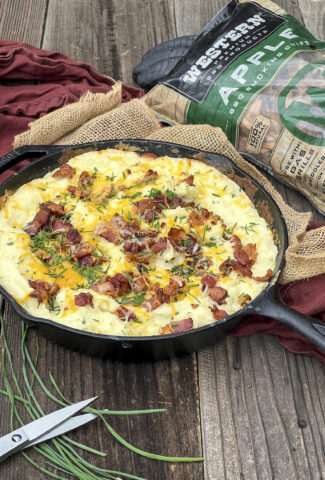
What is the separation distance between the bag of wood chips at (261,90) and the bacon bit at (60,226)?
1355mm

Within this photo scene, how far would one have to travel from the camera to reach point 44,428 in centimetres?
242

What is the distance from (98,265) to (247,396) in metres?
0.94

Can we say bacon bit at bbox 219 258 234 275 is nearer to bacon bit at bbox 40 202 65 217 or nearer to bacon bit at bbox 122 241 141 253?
bacon bit at bbox 122 241 141 253

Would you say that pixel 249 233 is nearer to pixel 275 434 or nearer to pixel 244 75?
pixel 275 434

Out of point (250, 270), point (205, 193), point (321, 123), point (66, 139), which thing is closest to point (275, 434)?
point (250, 270)

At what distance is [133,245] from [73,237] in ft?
1.01

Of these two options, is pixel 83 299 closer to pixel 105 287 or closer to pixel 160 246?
pixel 105 287

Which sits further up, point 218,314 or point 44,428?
point 218,314

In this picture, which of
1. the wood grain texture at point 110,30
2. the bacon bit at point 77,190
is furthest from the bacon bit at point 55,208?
the wood grain texture at point 110,30

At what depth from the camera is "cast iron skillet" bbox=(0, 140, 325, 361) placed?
2396 mm

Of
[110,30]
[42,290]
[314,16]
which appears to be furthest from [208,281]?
[314,16]

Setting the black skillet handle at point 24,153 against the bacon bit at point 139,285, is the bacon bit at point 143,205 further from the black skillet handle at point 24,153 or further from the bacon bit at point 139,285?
the black skillet handle at point 24,153

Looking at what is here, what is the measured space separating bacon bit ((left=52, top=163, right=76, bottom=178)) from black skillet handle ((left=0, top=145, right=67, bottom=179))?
0.12 m

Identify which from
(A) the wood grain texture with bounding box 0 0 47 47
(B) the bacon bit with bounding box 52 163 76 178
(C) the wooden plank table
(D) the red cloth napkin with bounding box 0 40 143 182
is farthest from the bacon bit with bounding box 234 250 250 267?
(A) the wood grain texture with bounding box 0 0 47 47
